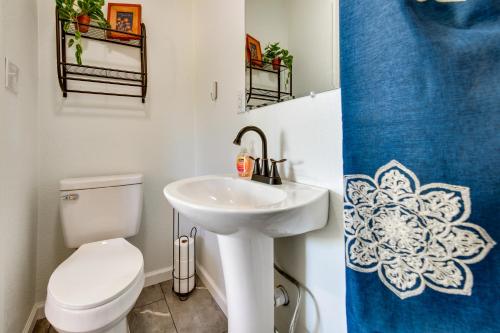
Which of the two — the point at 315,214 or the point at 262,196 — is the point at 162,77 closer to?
the point at 262,196

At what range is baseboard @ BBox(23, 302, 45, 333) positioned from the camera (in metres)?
1.16

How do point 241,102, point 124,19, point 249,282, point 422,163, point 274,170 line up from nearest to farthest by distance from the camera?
point 422,163 → point 249,282 → point 274,170 → point 241,102 → point 124,19

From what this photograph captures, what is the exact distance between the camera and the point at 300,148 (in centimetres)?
85

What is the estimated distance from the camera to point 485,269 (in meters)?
0.35

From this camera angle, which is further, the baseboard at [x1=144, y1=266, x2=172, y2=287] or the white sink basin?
the baseboard at [x1=144, y1=266, x2=172, y2=287]

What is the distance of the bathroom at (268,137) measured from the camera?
0.37 meters

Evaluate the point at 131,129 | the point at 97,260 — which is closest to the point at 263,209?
the point at 97,260

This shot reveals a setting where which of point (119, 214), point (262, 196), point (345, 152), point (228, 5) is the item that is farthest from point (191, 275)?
point (228, 5)

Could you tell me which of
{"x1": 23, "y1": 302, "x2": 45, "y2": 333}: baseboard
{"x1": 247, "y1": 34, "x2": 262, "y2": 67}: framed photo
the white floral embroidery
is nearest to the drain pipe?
the white floral embroidery

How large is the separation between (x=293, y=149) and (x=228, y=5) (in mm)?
1011

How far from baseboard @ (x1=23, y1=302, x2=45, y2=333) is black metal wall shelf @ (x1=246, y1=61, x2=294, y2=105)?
5.47 feet

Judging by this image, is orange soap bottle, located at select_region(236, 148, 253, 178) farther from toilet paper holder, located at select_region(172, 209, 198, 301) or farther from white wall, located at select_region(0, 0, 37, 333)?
white wall, located at select_region(0, 0, 37, 333)

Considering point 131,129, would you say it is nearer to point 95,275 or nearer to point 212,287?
point 95,275

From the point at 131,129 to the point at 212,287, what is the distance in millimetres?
1227
